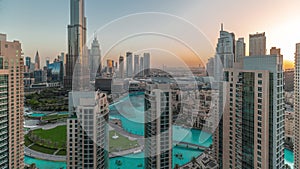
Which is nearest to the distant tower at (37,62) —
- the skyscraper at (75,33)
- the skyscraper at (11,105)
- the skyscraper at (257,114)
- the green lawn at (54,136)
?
the skyscraper at (75,33)

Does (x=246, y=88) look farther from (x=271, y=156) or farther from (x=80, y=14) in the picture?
(x=80, y=14)

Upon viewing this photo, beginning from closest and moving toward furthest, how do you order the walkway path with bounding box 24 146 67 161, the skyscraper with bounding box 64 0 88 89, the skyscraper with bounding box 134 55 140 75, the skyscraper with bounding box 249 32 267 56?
the skyscraper with bounding box 134 55 140 75
the skyscraper with bounding box 249 32 267 56
the walkway path with bounding box 24 146 67 161
the skyscraper with bounding box 64 0 88 89

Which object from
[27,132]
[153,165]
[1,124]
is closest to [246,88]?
[153,165]

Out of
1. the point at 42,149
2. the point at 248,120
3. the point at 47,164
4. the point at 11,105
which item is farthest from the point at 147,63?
the point at 42,149

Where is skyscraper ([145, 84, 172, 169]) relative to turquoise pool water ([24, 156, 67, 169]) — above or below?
above

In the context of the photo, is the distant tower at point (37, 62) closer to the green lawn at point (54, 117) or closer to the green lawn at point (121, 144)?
the green lawn at point (54, 117)

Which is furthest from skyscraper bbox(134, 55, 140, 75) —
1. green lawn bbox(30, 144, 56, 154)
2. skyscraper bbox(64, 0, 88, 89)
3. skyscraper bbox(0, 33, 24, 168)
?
skyscraper bbox(64, 0, 88, 89)

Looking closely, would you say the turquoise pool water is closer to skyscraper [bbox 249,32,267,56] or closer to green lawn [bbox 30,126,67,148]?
green lawn [bbox 30,126,67,148]

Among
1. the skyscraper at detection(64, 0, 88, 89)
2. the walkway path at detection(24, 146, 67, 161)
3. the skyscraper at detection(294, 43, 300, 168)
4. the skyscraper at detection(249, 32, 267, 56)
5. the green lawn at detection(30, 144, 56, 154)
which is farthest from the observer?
the skyscraper at detection(64, 0, 88, 89)
